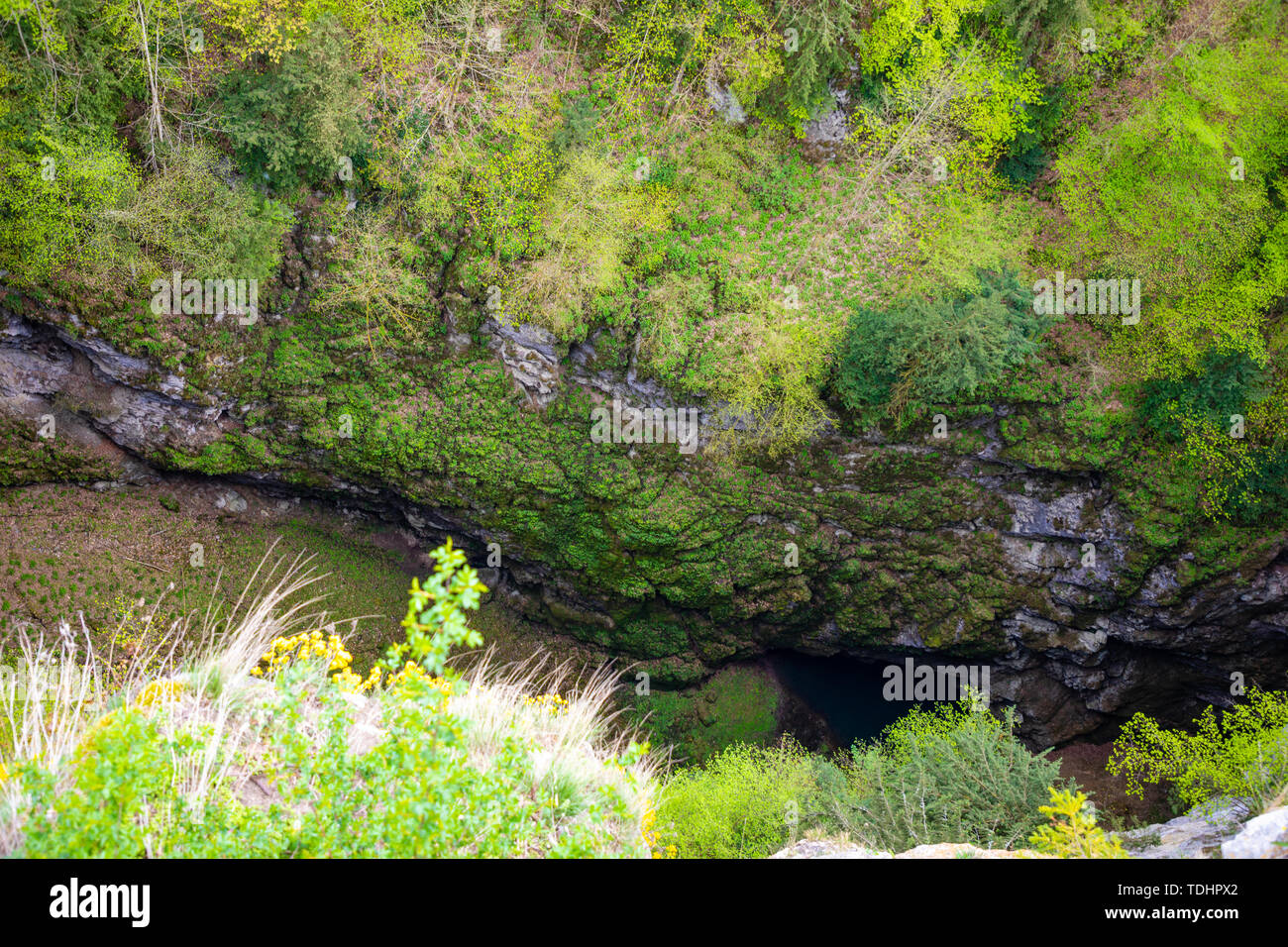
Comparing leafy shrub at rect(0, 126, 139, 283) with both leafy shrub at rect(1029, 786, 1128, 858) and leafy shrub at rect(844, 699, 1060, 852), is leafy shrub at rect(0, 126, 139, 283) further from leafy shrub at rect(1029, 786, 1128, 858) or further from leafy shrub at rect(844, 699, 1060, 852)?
leafy shrub at rect(844, 699, 1060, 852)

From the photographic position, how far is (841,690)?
18797mm

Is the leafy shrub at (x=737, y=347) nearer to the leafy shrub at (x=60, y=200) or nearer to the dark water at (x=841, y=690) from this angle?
the dark water at (x=841, y=690)

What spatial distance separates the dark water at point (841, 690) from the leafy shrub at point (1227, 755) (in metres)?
4.96

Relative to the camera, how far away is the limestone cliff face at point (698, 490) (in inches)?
565

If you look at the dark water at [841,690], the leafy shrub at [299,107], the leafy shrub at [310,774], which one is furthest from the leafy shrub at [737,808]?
the leafy shrub at [299,107]

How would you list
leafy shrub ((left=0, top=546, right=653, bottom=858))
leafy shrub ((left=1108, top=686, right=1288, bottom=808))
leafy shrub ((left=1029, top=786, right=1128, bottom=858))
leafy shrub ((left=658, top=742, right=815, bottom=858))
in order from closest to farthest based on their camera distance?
leafy shrub ((left=0, top=546, right=653, bottom=858)) < leafy shrub ((left=1029, top=786, right=1128, bottom=858)) < leafy shrub ((left=1108, top=686, right=1288, bottom=808)) < leafy shrub ((left=658, top=742, right=815, bottom=858))

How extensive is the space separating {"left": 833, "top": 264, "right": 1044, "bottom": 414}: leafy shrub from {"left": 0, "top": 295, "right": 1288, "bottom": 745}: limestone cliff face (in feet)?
3.28

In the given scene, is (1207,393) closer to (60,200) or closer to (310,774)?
(310,774)

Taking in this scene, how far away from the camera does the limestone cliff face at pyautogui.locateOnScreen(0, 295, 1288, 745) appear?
47.1 ft

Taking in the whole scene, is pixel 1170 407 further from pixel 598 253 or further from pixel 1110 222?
pixel 598 253

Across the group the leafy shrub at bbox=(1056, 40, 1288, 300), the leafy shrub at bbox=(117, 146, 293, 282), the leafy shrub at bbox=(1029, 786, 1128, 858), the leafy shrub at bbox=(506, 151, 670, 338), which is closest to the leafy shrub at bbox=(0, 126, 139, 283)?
the leafy shrub at bbox=(117, 146, 293, 282)

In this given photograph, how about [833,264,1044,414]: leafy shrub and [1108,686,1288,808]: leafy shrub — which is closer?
[1108,686,1288,808]: leafy shrub

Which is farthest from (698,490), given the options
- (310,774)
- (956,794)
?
(310,774)

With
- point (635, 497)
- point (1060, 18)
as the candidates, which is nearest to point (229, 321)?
point (635, 497)
